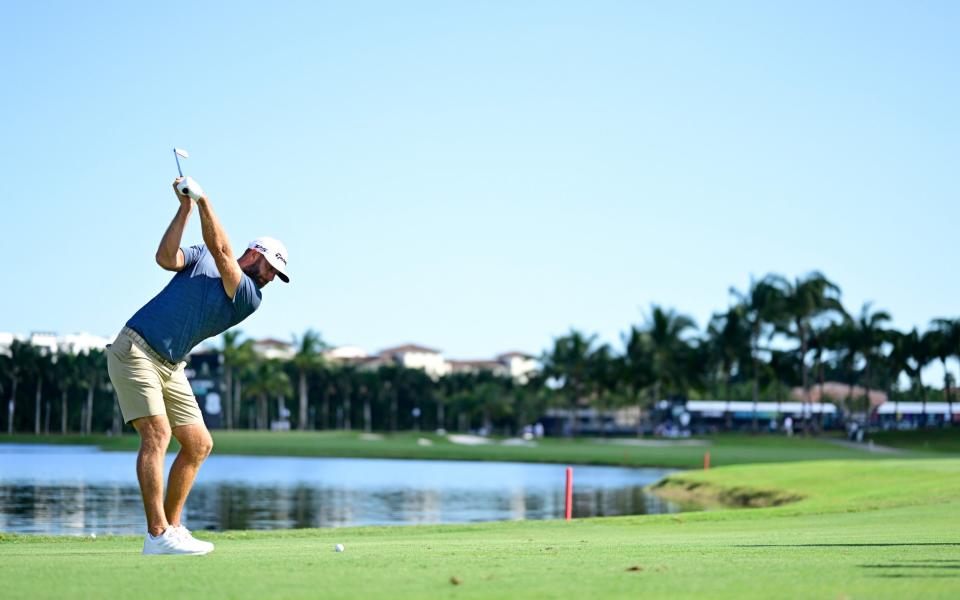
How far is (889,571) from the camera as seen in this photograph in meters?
8.32

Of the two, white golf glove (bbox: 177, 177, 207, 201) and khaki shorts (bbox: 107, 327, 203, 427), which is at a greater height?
white golf glove (bbox: 177, 177, 207, 201)

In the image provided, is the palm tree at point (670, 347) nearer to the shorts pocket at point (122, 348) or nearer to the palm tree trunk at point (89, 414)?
the palm tree trunk at point (89, 414)

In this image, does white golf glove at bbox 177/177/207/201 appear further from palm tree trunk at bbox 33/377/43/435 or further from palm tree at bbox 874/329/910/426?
palm tree trunk at bbox 33/377/43/435

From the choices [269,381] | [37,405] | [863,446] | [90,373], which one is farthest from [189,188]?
[37,405]

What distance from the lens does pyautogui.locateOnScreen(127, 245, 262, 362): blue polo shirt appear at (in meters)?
9.69

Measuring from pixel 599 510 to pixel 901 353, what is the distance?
296ft

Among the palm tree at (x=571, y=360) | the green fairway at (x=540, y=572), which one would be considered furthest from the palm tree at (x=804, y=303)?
the green fairway at (x=540, y=572)

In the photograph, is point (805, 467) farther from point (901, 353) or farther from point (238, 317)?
point (901, 353)

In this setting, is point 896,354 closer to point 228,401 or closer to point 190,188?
point 228,401

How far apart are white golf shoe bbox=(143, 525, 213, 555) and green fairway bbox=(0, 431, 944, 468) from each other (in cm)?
6430

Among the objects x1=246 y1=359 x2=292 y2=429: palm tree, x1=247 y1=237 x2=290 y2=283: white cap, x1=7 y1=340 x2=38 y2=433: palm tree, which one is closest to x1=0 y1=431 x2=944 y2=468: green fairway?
x1=7 y1=340 x2=38 y2=433: palm tree

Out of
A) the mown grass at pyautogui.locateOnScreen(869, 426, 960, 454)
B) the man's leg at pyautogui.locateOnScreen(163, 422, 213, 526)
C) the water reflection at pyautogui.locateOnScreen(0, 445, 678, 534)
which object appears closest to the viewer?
the man's leg at pyautogui.locateOnScreen(163, 422, 213, 526)

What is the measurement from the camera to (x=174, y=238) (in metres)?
9.58

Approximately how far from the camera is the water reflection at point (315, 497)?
101ft
